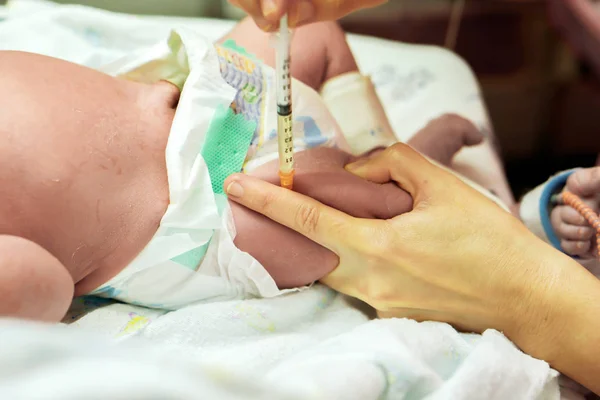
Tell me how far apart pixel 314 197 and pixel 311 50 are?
0.96 feet

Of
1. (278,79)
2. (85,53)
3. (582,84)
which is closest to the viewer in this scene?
(278,79)

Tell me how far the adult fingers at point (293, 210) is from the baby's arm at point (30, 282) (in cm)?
22

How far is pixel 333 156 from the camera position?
2.68 feet

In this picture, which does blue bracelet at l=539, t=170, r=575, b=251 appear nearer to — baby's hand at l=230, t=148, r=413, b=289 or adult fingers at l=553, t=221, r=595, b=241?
adult fingers at l=553, t=221, r=595, b=241

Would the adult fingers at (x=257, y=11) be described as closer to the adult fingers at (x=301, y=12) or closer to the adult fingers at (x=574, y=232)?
the adult fingers at (x=301, y=12)

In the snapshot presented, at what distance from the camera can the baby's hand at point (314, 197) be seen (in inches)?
28.3

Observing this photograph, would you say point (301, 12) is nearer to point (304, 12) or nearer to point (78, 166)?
point (304, 12)

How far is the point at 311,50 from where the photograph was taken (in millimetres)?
918

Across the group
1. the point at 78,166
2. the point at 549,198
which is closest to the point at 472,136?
the point at 549,198

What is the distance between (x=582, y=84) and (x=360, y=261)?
1484 mm

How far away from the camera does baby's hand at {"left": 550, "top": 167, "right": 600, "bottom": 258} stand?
2.68ft

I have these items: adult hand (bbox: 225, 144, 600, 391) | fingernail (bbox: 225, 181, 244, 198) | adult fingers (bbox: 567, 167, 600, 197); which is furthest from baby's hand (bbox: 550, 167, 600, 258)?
fingernail (bbox: 225, 181, 244, 198)

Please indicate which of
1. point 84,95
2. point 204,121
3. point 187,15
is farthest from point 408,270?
point 187,15

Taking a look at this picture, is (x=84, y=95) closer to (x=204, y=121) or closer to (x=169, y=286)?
(x=204, y=121)
